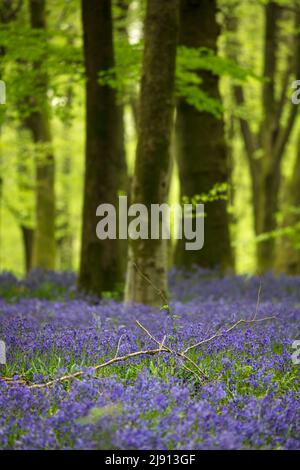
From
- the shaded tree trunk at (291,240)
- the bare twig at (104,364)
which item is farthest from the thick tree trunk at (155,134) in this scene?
the shaded tree trunk at (291,240)

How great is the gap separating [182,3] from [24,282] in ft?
19.5

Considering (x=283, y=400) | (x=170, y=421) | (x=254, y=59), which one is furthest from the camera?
(x=254, y=59)

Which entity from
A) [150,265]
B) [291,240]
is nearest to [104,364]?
[150,265]

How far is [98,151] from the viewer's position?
1041cm

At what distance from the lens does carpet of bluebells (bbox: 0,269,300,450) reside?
3.25 m

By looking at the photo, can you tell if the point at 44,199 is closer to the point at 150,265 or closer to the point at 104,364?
the point at 150,265

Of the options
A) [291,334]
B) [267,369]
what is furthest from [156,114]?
[267,369]

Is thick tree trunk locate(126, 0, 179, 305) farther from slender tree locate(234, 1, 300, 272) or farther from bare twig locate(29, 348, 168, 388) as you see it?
Answer: slender tree locate(234, 1, 300, 272)

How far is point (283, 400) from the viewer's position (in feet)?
12.6

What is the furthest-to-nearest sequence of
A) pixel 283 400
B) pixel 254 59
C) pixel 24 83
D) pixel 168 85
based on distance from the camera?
pixel 254 59 < pixel 24 83 < pixel 168 85 < pixel 283 400

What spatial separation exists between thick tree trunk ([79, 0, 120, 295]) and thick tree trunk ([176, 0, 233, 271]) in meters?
2.19

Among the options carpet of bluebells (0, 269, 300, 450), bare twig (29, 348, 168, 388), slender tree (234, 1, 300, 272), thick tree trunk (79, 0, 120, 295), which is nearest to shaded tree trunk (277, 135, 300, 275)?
slender tree (234, 1, 300, 272)

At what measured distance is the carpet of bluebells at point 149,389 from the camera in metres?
3.25
